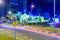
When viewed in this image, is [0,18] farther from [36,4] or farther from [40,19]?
[40,19]

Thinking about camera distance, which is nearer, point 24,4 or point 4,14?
point 24,4

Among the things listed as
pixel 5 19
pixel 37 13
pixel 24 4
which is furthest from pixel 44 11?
pixel 5 19

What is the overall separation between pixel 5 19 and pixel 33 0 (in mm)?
15582

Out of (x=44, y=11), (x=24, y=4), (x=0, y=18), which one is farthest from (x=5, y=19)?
(x=44, y=11)

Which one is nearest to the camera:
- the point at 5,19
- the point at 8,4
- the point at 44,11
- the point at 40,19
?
the point at 40,19

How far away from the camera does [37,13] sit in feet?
253

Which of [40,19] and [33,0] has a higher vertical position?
[33,0]

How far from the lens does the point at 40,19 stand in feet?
210

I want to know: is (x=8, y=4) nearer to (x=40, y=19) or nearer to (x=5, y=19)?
(x=5, y=19)

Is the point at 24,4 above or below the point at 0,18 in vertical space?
above

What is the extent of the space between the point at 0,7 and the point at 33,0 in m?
18.2

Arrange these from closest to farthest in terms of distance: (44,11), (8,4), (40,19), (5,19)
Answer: (40,19) → (44,11) → (5,19) → (8,4)

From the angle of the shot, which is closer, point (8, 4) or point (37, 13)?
point (37, 13)

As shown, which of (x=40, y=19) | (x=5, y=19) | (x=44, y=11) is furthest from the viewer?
(x=5, y=19)
